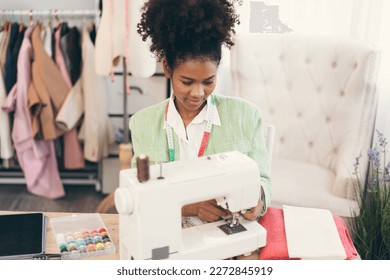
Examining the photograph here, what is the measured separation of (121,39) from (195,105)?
1235mm

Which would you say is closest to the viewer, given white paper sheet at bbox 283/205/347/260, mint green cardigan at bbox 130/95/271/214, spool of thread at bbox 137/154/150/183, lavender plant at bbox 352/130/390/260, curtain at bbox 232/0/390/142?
spool of thread at bbox 137/154/150/183

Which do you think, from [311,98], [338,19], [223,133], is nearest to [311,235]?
[223,133]

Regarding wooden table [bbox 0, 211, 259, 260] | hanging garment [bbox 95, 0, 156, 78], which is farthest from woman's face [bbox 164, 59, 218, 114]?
hanging garment [bbox 95, 0, 156, 78]

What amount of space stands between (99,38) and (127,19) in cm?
17

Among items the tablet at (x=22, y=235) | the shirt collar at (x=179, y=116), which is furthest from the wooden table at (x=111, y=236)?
the shirt collar at (x=179, y=116)

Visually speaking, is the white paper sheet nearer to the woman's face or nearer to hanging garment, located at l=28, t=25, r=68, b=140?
the woman's face

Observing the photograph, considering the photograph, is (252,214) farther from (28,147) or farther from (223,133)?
(28,147)

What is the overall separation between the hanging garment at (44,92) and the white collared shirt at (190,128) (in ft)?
4.74

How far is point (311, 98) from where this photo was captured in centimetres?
220

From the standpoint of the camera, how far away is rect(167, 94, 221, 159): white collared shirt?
50.6 inches

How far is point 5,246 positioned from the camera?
1.10 metres

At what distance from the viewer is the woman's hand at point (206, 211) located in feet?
3.73

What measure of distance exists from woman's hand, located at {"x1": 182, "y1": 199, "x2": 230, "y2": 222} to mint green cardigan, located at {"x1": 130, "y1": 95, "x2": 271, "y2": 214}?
0.56 feet
